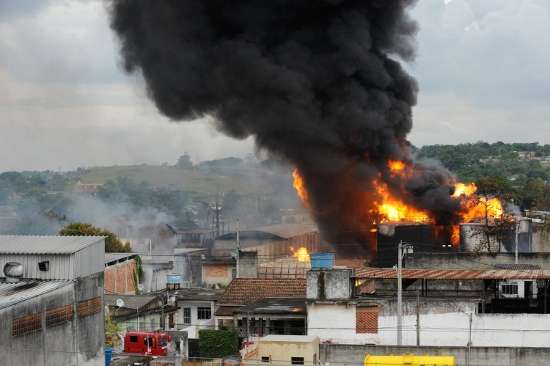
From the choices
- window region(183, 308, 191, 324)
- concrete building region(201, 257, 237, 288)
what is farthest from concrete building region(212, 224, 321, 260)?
window region(183, 308, 191, 324)

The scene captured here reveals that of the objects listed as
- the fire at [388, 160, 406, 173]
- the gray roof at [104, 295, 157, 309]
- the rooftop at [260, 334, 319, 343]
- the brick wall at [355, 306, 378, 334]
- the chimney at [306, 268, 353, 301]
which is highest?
the fire at [388, 160, 406, 173]

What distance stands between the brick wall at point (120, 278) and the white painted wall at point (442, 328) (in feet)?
53.4

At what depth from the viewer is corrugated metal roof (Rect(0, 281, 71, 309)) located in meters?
27.5

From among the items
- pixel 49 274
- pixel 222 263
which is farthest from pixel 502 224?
pixel 49 274

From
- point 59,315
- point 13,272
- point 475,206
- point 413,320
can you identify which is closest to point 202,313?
point 413,320

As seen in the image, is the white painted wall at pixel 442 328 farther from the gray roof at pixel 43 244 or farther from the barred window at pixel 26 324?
the barred window at pixel 26 324

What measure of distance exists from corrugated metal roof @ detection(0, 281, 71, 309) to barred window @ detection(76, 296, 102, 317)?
91 centimetres

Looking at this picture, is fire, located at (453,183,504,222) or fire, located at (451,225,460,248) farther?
fire, located at (453,183,504,222)

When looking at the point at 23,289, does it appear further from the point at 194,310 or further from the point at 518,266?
the point at 518,266

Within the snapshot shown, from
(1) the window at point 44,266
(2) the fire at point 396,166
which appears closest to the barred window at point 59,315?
(1) the window at point 44,266

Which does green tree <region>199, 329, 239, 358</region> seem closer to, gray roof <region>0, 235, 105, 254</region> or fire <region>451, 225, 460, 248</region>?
gray roof <region>0, 235, 105, 254</region>

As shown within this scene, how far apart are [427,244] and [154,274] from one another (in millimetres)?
14502

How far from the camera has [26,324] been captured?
27.2 metres

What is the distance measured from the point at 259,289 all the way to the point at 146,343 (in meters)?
9.61
